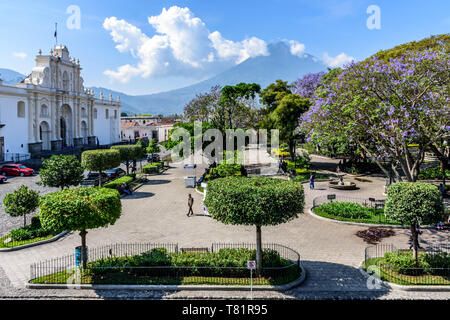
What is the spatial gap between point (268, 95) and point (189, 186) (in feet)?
73.6

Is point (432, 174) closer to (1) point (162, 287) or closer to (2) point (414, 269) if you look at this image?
(2) point (414, 269)

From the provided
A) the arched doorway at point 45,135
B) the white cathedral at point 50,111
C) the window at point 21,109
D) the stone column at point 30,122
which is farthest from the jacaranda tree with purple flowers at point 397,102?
the arched doorway at point 45,135

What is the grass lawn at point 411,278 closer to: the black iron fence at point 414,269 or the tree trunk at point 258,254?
the black iron fence at point 414,269

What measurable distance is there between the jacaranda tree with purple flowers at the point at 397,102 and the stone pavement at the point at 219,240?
5283mm

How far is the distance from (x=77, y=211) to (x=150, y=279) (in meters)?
3.46

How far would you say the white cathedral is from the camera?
142ft

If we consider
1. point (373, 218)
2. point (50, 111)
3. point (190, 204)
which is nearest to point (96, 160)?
point (190, 204)

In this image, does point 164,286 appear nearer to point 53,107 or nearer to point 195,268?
point 195,268

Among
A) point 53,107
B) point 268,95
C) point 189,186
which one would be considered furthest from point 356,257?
point 53,107

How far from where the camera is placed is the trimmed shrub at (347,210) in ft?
65.0

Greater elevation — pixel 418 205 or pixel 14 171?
pixel 418 205

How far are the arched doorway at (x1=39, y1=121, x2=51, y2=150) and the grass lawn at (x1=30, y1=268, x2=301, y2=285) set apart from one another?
4483cm

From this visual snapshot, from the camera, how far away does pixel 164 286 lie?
38.3 feet

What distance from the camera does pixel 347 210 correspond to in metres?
20.3
